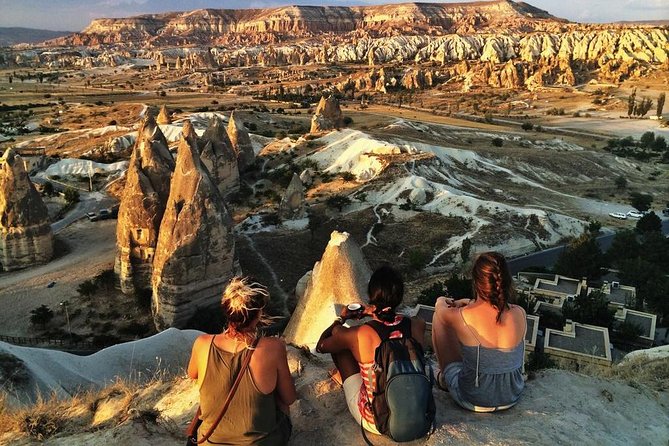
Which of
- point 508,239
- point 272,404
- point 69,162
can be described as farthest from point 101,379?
point 69,162

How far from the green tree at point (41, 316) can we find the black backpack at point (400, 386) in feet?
51.3

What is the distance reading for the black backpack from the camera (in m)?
3.91

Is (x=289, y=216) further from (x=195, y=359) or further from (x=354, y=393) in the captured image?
(x=195, y=359)

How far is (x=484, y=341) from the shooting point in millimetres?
4496

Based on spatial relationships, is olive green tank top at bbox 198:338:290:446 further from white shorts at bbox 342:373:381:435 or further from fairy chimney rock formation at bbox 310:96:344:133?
fairy chimney rock formation at bbox 310:96:344:133

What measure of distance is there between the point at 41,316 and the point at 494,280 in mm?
16167

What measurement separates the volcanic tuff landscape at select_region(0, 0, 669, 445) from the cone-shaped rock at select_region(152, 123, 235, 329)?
0.06 m

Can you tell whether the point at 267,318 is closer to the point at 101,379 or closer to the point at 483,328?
the point at 483,328

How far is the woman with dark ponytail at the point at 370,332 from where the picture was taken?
403 cm

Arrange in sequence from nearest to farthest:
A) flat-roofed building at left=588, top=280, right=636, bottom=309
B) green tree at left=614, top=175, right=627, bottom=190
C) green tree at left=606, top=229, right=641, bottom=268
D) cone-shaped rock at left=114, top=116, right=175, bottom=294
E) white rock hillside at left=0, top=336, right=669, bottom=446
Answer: white rock hillside at left=0, top=336, right=669, bottom=446, cone-shaped rock at left=114, top=116, right=175, bottom=294, flat-roofed building at left=588, top=280, right=636, bottom=309, green tree at left=606, top=229, right=641, bottom=268, green tree at left=614, top=175, right=627, bottom=190

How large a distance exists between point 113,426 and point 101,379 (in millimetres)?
6259

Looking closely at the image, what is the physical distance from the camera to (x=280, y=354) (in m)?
3.96

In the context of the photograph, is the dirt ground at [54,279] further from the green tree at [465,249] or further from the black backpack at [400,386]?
the black backpack at [400,386]

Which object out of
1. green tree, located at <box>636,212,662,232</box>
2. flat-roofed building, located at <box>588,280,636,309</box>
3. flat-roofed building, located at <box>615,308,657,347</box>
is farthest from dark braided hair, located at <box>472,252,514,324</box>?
green tree, located at <box>636,212,662,232</box>
